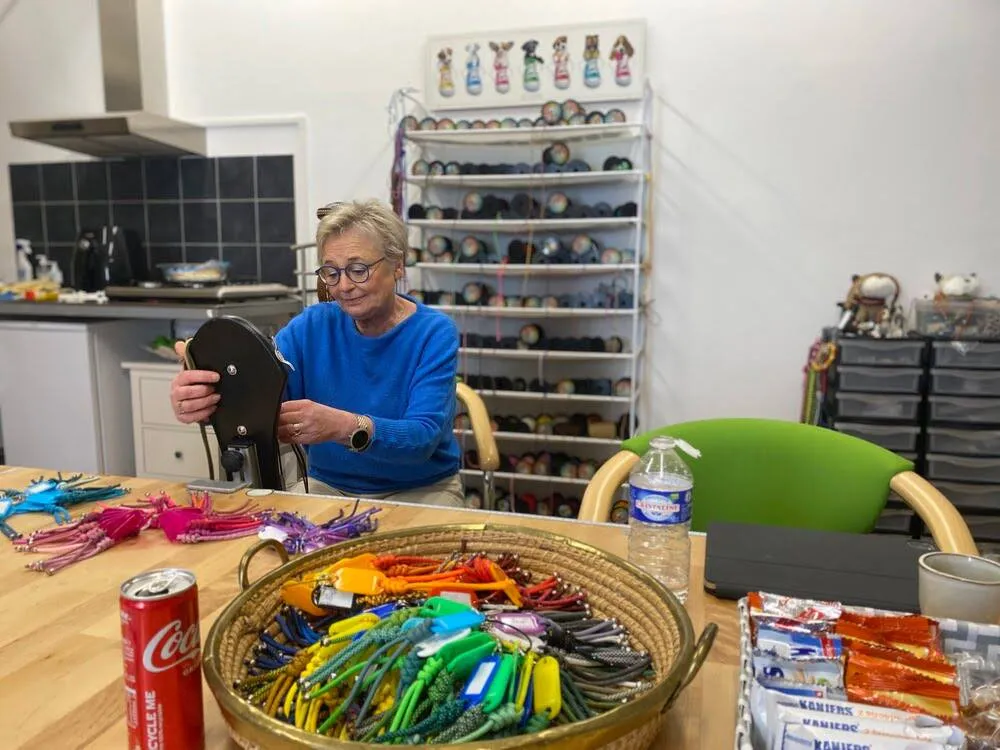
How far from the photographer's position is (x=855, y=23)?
2.82 meters

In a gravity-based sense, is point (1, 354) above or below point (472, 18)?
below

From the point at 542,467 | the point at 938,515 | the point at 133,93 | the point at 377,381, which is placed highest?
the point at 133,93

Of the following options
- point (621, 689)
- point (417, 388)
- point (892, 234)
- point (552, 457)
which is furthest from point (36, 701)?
point (892, 234)

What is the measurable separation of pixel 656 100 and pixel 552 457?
158cm

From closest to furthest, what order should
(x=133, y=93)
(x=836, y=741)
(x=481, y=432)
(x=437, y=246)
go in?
(x=836, y=741)
(x=481, y=432)
(x=437, y=246)
(x=133, y=93)

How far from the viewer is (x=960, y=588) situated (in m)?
0.71

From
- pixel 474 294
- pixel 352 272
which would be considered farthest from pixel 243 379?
pixel 474 294

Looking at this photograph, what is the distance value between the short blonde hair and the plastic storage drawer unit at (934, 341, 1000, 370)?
205 cm

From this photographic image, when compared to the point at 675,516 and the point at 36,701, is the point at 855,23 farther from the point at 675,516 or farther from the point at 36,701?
the point at 36,701

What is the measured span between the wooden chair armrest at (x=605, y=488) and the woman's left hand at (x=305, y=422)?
1.52 feet

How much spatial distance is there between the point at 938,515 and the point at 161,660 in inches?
42.0

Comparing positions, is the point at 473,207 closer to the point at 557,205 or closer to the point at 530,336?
the point at 557,205

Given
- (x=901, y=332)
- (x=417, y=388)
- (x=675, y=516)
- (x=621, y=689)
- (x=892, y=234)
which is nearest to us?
(x=621, y=689)

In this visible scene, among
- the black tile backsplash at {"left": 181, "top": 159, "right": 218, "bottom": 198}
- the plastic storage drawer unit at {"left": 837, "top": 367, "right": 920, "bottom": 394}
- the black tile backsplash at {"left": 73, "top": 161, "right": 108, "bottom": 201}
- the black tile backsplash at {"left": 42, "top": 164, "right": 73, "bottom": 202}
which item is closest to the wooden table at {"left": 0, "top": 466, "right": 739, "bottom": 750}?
the plastic storage drawer unit at {"left": 837, "top": 367, "right": 920, "bottom": 394}
